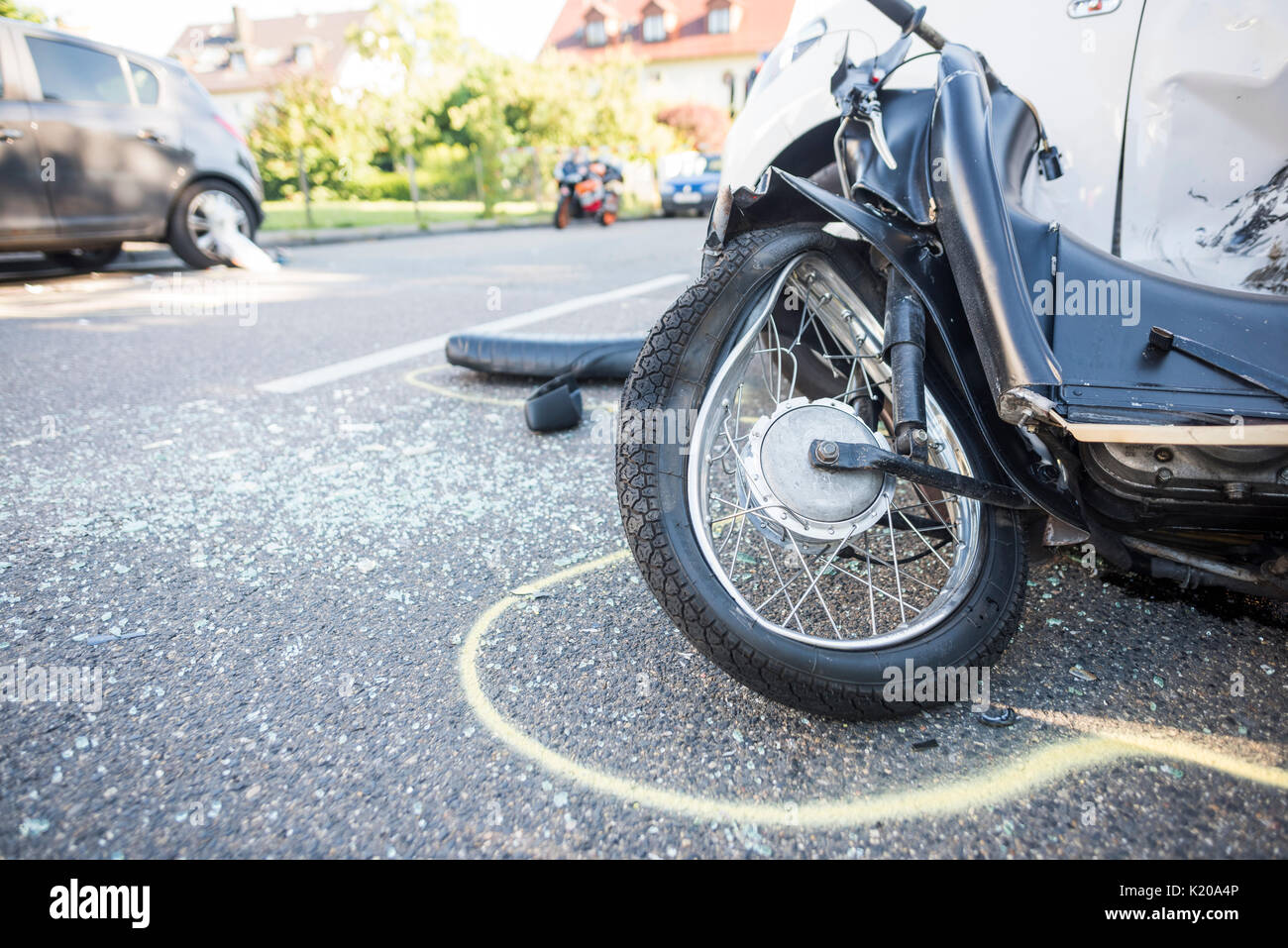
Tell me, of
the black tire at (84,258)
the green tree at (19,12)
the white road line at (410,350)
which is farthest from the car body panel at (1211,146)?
the green tree at (19,12)

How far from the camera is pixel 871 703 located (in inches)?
58.1

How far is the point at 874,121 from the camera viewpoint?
73.4 inches

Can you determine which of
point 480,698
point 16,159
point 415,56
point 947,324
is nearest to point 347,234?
point 16,159

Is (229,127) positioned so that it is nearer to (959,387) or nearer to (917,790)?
(959,387)

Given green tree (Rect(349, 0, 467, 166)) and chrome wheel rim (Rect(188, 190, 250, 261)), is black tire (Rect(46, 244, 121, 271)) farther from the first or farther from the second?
green tree (Rect(349, 0, 467, 166))

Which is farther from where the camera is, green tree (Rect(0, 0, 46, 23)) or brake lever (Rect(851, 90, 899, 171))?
green tree (Rect(0, 0, 46, 23))

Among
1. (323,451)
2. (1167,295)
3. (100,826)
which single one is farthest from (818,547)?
(323,451)

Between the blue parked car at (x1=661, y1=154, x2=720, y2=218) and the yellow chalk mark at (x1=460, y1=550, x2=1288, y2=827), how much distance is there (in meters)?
16.6

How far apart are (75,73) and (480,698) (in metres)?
7.53

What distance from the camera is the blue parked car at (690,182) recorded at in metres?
17.2

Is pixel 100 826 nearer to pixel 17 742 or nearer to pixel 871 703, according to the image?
pixel 17 742

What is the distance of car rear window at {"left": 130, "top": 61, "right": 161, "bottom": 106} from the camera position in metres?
6.94

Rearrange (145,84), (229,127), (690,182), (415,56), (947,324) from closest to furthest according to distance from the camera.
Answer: (947,324) < (145,84) < (229,127) < (690,182) < (415,56)

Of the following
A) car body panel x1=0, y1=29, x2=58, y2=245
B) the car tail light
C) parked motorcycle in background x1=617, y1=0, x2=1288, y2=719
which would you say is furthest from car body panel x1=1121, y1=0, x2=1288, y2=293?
the car tail light
